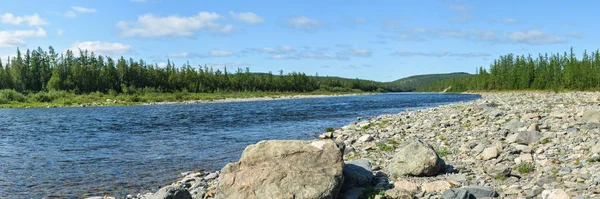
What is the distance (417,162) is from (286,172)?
4.13m

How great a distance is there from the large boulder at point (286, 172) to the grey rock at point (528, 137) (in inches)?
320

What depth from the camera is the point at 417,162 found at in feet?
38.4

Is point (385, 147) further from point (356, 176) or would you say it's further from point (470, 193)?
point (470, 193)

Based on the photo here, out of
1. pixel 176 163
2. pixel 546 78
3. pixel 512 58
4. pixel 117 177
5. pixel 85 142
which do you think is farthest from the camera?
pixel 512 58

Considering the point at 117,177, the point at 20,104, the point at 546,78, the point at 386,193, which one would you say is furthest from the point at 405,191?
the point at 546,78

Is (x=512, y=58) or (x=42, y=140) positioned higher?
(x=512, y=58)

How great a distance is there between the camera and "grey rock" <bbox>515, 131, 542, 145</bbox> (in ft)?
48.1

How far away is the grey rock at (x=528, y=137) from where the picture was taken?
48.1 feet

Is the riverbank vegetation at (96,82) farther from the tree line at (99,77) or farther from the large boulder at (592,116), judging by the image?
the large boulder at (592,116)

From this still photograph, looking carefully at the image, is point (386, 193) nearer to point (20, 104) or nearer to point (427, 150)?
point (427, 150)

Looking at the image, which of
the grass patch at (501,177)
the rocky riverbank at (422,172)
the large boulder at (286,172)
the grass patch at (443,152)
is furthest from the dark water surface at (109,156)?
the grass patch at (501,177)

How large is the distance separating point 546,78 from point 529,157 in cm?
13535

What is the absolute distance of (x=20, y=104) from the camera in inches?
3258

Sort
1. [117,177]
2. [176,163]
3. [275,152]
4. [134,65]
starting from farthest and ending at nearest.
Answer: [134,65] < [176,163] < [117,177] < [275,152]
